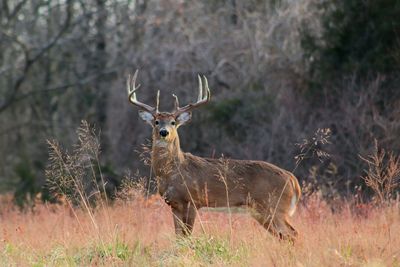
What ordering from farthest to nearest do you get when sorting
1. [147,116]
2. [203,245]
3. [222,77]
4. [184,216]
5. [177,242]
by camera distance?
1. [222,77]
2. [147,116]
3. [184,216]
4. [177,242]
5. [203,245]

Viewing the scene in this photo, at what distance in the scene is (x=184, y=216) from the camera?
379 inches

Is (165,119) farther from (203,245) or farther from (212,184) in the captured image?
(203,245)

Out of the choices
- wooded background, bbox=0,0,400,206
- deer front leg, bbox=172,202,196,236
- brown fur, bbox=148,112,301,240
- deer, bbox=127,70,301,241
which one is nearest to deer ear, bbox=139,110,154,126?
deer, bbox=127,70,301,241

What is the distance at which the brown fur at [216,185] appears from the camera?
9672 mm

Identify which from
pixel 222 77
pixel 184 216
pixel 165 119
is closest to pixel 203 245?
pixel 184 216

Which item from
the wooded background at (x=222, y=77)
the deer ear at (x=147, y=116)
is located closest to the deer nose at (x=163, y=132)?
the deer ear at (x=147, y=116)

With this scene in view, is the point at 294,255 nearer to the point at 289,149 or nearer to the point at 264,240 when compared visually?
the point at 264,240

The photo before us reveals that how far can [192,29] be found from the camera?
23.6m

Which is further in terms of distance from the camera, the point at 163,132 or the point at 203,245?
the point at 163,132

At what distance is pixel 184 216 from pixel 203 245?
1602 millimetres

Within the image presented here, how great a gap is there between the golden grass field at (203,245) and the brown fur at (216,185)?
0.21 meters

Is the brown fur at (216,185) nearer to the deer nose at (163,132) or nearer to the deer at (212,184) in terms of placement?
the deer at (212,184)

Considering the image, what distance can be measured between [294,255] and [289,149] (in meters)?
11.0

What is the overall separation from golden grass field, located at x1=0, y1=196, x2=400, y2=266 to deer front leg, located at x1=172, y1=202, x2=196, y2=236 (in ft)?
0.52
